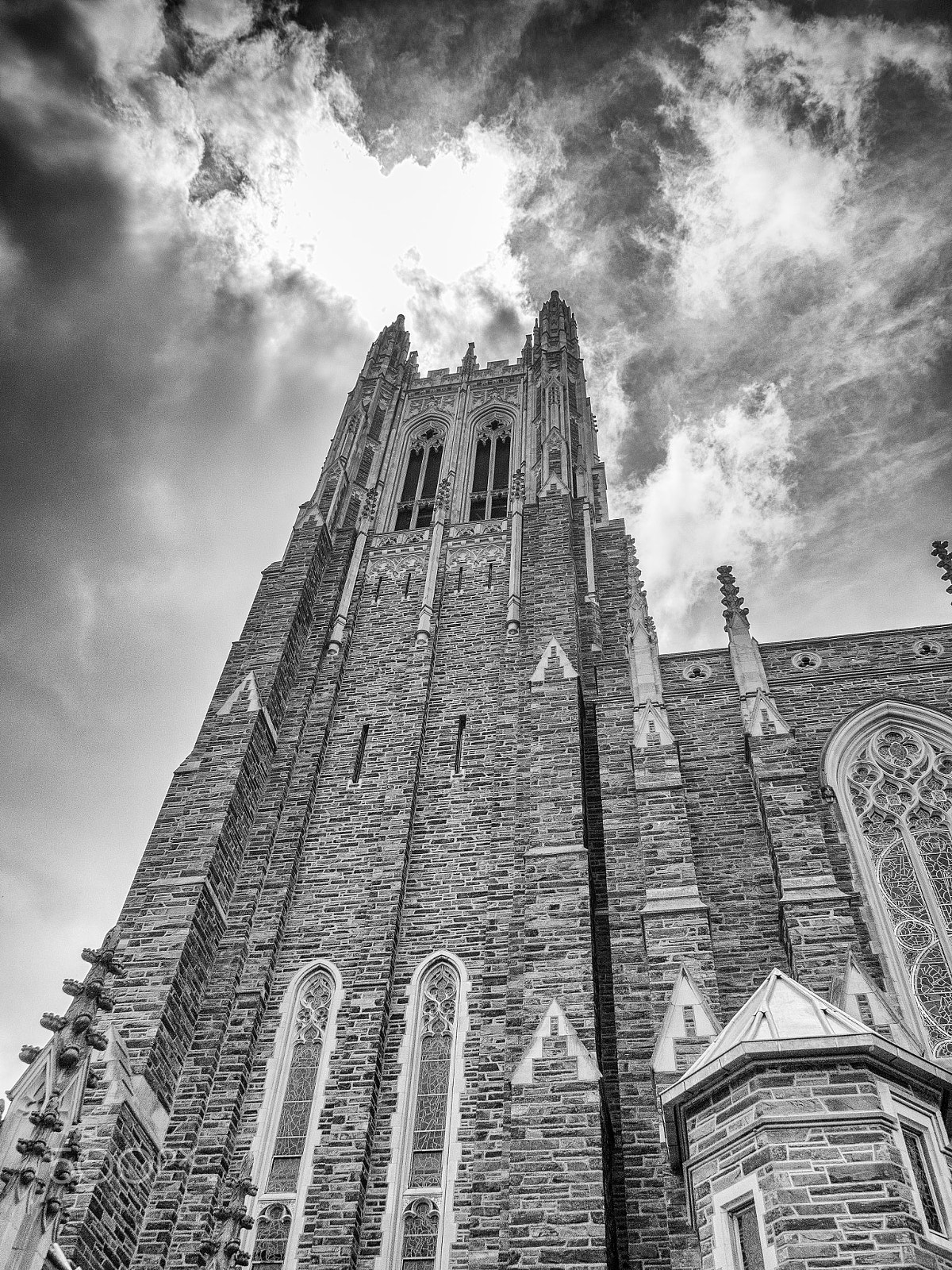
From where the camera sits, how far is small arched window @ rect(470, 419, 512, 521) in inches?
969

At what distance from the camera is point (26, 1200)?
7.37m

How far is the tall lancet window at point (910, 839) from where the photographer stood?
13047 mm

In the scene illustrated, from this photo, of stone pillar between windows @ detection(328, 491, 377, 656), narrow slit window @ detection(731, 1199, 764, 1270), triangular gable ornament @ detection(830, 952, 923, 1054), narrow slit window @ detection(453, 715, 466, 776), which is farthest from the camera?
stone pillar between windows @ detection(328, 491, 377, 656)

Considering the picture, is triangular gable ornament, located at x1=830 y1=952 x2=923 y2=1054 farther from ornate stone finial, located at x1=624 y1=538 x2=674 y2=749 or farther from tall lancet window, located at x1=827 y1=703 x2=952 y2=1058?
Result: ornate stone finial, located at x1=624 y1=538 x2=674 y2=749

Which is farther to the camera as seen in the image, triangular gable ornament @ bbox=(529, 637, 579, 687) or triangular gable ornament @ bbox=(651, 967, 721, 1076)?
triangular gable ornament @ bbox=(529, 637, 579, 687)

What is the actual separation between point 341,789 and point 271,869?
1.93m

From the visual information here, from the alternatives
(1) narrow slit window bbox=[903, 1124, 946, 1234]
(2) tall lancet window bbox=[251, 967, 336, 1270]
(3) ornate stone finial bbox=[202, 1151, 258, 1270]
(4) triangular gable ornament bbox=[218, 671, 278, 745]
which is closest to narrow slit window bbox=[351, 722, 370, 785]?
(4) triangular gable ornament bbox=[218, 671, 278, 745]

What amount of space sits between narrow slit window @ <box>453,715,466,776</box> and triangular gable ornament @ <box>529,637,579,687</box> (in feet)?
4.57

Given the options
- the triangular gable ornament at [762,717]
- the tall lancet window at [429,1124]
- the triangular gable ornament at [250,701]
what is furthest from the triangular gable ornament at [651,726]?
the triangular gable ornament at [250,701]

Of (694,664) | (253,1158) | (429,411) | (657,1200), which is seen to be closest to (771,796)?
(694,664)

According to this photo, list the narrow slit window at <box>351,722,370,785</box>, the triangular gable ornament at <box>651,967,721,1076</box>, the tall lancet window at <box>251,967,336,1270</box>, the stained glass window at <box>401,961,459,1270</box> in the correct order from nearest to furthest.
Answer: the triangular gable ornament at <box>651,967,721,1076</box>, the stained glass window at <box>401,961,459,1270</box>, the tall lancet window at <box>251,967,336,1270</box>, the narrow slit window at <box>351,722,370,785</box>

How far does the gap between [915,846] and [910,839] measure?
0.42 ft

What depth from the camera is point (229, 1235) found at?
388 inches

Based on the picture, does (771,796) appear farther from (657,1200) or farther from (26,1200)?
(26,1200)
